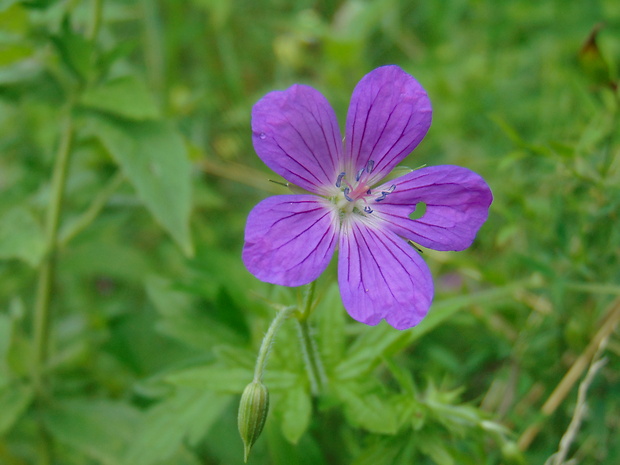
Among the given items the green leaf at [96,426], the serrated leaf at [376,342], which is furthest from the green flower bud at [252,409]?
the green leaf at [96,426]

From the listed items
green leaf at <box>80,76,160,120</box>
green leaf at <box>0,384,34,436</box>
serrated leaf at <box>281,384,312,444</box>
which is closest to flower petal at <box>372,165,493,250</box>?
serrated leaf at <box>281,384,312,444</box>

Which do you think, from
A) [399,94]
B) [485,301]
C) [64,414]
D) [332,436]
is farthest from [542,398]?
[64,414]

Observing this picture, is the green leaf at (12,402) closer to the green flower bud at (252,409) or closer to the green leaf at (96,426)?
the green leaf at (96,426)

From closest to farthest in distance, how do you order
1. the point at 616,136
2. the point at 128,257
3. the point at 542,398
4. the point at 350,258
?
the point at 350,258 → the point at 542,398 → the point at 616,136 → the point at 128,257

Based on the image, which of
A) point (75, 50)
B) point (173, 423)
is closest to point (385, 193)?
point (173, 423)

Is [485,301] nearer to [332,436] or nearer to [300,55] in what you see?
[332,436]

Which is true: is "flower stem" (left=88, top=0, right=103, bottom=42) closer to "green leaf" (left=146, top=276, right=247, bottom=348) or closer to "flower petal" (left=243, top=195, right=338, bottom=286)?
"green leaf" (left=146, top=276, right=247, bottom=348)
